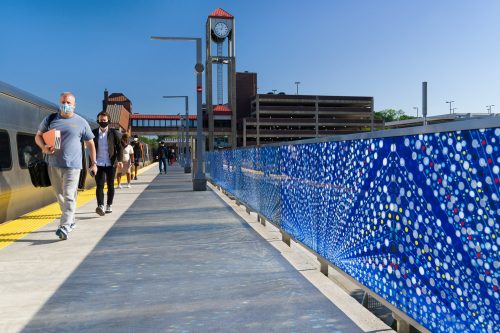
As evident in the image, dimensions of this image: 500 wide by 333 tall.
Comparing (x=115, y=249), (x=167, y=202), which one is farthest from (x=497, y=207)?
(x=167, y=202)

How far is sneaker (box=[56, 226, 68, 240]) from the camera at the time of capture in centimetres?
669

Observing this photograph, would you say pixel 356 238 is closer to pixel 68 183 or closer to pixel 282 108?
pixel 68 183

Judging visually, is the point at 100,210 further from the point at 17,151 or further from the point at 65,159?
the point at 65,159

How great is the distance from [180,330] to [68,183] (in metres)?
3.94

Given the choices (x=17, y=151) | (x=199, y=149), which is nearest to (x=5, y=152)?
(x=17, y=151)

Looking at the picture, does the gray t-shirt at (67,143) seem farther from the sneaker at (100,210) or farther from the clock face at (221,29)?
the clock face at (221,29)

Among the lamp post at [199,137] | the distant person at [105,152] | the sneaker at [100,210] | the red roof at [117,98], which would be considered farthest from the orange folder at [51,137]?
the red roof at [117,98]

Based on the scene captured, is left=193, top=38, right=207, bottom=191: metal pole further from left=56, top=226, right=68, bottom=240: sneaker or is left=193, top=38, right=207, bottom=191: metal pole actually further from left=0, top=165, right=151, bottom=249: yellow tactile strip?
left=56, top=226, right=68, bottom=240: sneaker

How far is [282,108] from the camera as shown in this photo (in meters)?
120

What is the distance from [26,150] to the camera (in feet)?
31.5

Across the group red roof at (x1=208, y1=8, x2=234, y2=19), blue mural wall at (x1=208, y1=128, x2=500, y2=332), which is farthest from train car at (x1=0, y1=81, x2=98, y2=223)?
red roof at (x1=208, y1=8, x2=234, y2=19)

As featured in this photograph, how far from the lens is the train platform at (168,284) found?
353 centimetres

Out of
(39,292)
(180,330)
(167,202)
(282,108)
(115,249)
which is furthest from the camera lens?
(282,108)

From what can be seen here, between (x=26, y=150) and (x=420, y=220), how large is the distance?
8.55m
